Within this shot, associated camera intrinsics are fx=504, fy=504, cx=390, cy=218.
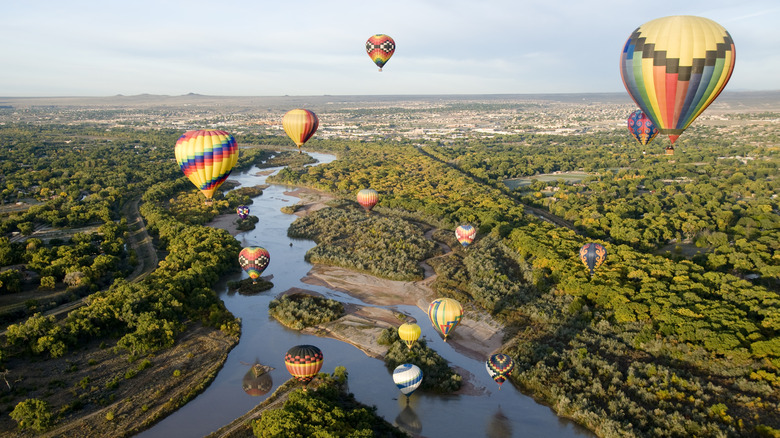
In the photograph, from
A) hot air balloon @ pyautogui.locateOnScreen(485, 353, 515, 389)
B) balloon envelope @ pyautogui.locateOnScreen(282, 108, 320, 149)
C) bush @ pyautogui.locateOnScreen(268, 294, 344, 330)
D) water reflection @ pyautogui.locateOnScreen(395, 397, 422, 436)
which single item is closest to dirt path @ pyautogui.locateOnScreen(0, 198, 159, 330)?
bush @ pyautogui.locateOnScreen(268, 294, 344, 330)

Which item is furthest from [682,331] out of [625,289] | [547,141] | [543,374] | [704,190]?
[547,141]

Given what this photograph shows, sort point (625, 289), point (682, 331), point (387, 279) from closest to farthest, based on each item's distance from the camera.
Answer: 1. point (682, 331)
2. point (625, 289)
3. point (387, 279)

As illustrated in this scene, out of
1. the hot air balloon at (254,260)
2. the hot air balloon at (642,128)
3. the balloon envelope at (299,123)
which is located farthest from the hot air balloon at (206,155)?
the hot air balloon at (642,128)

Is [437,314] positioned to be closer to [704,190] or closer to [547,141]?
[704,190]

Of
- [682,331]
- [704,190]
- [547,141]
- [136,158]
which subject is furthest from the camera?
[547,141]

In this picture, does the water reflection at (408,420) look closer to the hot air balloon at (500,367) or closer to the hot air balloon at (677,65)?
the hot air balloon at (500,367)

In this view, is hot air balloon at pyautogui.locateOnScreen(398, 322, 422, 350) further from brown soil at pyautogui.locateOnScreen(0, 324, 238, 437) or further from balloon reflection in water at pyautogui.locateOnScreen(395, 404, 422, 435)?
brown soil at pyautogui.locateOnScreen(0, 324, 238, 437)

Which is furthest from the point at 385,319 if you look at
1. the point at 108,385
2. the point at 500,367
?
the point at 108,385
